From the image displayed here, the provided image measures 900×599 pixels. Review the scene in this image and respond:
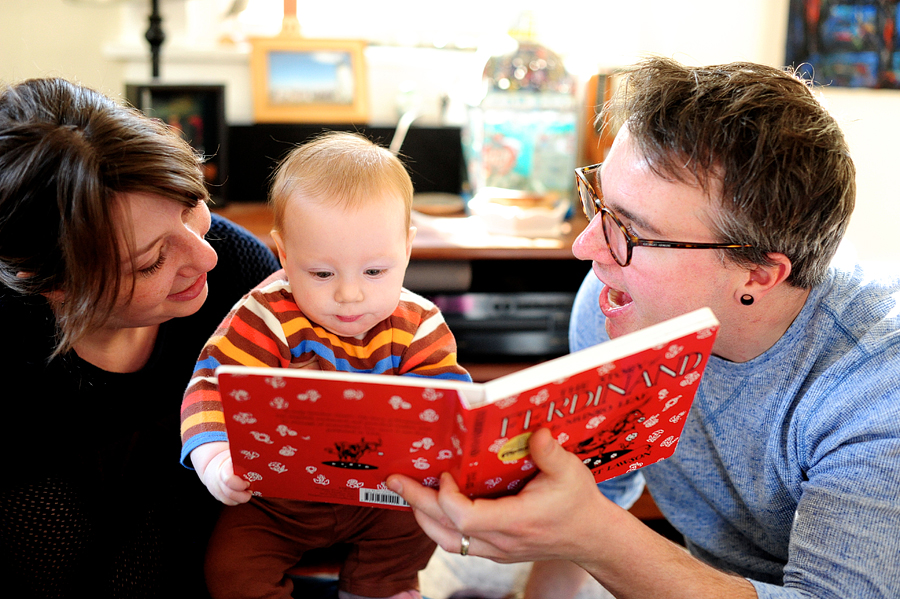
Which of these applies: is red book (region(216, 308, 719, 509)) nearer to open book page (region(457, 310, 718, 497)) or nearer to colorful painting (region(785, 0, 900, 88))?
open book page (region(457, 310, 718, 497))

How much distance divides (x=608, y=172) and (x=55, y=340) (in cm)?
82

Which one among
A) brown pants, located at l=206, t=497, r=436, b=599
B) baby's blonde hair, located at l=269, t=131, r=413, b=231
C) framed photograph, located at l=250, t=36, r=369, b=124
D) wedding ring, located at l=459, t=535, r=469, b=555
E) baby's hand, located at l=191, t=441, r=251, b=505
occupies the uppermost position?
framed photograph, located at l=250, t=36, r=369, b=124

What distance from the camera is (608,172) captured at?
3.57 feet

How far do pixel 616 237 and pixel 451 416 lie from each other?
475mm

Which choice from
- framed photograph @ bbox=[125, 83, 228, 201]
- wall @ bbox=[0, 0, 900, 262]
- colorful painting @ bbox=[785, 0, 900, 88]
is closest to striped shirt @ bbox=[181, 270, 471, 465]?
framed photograph @ bbox=[125, 83, 228, 201]

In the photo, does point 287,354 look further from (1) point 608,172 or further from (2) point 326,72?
(2) point 326,72

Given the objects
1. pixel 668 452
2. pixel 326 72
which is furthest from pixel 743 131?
pixel 326 72

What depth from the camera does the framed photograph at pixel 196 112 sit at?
2072mm

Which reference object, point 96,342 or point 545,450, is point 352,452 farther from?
point 96,342

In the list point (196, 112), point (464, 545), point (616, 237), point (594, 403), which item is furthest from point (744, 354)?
point (196, 112)

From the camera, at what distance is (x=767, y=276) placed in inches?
39.9

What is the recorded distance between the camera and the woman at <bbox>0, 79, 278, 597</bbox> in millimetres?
858

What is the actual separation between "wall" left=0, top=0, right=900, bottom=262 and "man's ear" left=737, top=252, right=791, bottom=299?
1.42m

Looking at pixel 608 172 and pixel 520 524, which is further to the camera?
pixel 608 172
